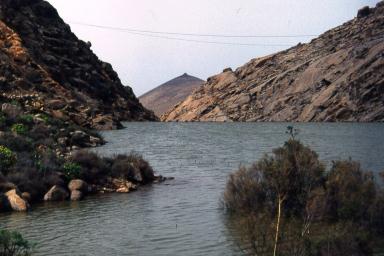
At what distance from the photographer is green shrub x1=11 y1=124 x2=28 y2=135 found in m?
32.6

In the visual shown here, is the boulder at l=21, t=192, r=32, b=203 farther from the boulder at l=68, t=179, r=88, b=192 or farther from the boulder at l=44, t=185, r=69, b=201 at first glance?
the boulder at l=68, t=179, r=88, b=192

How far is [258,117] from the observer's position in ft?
382

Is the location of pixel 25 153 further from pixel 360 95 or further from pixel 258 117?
pixel 258 117

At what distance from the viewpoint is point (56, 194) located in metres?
22.6

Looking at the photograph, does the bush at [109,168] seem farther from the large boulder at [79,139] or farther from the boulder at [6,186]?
the large boulder at [79,139]

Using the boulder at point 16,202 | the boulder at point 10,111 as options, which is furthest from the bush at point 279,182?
the boulder at point 10,111

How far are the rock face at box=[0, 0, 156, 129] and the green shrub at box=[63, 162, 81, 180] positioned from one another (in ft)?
100.0

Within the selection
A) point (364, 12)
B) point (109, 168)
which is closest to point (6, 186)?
point (109, 168)

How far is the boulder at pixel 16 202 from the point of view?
66.8ft

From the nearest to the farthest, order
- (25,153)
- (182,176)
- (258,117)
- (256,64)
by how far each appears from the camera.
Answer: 1. (25,153)
2. (182,176)
3. (258,117)
4. (256,64)

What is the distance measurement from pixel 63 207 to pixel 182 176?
1033 cm

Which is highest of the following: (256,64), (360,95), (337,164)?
(256,64)

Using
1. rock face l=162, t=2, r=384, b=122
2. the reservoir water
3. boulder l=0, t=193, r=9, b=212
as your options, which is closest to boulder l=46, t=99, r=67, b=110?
the reservoir water

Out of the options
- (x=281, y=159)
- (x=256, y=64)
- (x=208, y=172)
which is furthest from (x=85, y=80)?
(x=281, y=159)
